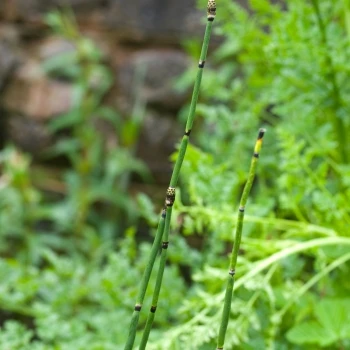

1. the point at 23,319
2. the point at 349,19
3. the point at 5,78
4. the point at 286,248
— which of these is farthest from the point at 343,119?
the point at 5,78

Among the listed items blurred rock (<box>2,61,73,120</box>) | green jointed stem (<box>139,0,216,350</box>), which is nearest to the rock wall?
blurred rock (<box>2,61,73,120</box>)

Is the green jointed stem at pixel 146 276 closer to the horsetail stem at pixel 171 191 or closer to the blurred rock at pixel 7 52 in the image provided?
the horsetail stem at pixel 171 191

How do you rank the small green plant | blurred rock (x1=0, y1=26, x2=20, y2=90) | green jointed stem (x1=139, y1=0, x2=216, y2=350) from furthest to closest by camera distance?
1. blurred rock (x1=0, y1=26, x2=20, y2=90)
2. the small green plant
3. green jointed stem (x1=139, y1=0, x2=216, y2=350)

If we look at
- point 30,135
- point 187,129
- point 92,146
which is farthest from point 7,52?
point 187,129

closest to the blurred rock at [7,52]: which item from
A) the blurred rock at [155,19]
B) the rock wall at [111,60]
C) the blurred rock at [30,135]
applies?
the rock wall at [111,60]

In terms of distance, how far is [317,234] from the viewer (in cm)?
96

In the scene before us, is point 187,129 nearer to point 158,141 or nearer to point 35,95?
point 158,141

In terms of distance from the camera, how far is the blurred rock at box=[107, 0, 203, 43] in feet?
7.67

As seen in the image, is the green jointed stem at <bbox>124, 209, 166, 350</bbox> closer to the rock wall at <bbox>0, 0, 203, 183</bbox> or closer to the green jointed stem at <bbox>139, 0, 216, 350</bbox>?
the green jointed stem at <bbox>139, 0, 216, 350</bbox>

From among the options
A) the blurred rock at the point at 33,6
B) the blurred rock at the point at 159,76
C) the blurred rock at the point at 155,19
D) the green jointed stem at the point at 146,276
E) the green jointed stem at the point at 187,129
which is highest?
the blurred rock at the point at 33,6

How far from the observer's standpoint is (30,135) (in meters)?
2.44

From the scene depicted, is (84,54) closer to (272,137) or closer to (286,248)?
(272,137)

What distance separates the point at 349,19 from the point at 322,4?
7 cm

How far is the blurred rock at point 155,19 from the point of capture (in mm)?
2338
